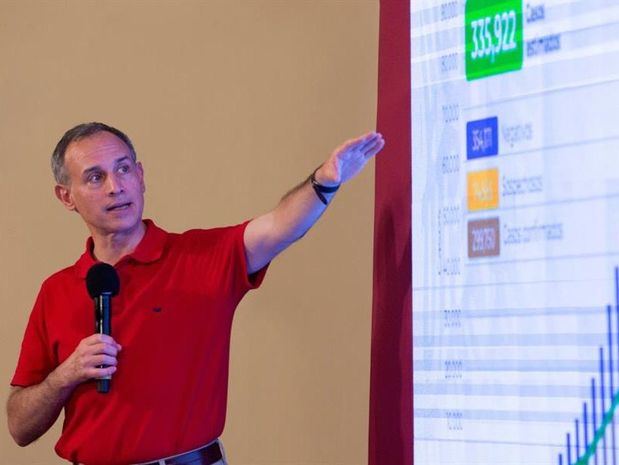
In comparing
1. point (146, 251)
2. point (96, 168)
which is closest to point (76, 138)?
point (96, 168)

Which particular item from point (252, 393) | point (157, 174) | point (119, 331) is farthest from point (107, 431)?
point (157, 174)

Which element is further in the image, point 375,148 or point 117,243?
point 117,243

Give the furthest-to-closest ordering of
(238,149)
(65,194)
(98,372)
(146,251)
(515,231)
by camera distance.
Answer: (238,149)
(65,194)
(146,251)
(98,372)
(515,231)

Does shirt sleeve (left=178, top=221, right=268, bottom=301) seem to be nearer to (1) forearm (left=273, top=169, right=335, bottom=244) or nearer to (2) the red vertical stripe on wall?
(1) forearm (left=273, top=169, right=335, bottom=244)

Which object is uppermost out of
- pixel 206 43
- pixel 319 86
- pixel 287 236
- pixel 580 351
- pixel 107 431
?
pixel 206 43

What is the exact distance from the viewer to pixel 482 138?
194cm

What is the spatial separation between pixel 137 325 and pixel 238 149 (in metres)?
0.70

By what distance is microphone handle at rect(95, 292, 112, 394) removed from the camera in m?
2.21

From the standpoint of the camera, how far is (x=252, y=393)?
277 cm

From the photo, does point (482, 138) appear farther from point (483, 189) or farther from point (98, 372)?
point (98, 372)

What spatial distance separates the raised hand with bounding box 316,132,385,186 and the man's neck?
0.56 metres

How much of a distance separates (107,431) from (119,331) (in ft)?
0.73

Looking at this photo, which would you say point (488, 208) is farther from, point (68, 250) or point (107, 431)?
point (68, 250)

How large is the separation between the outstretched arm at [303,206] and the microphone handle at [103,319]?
0.34m
